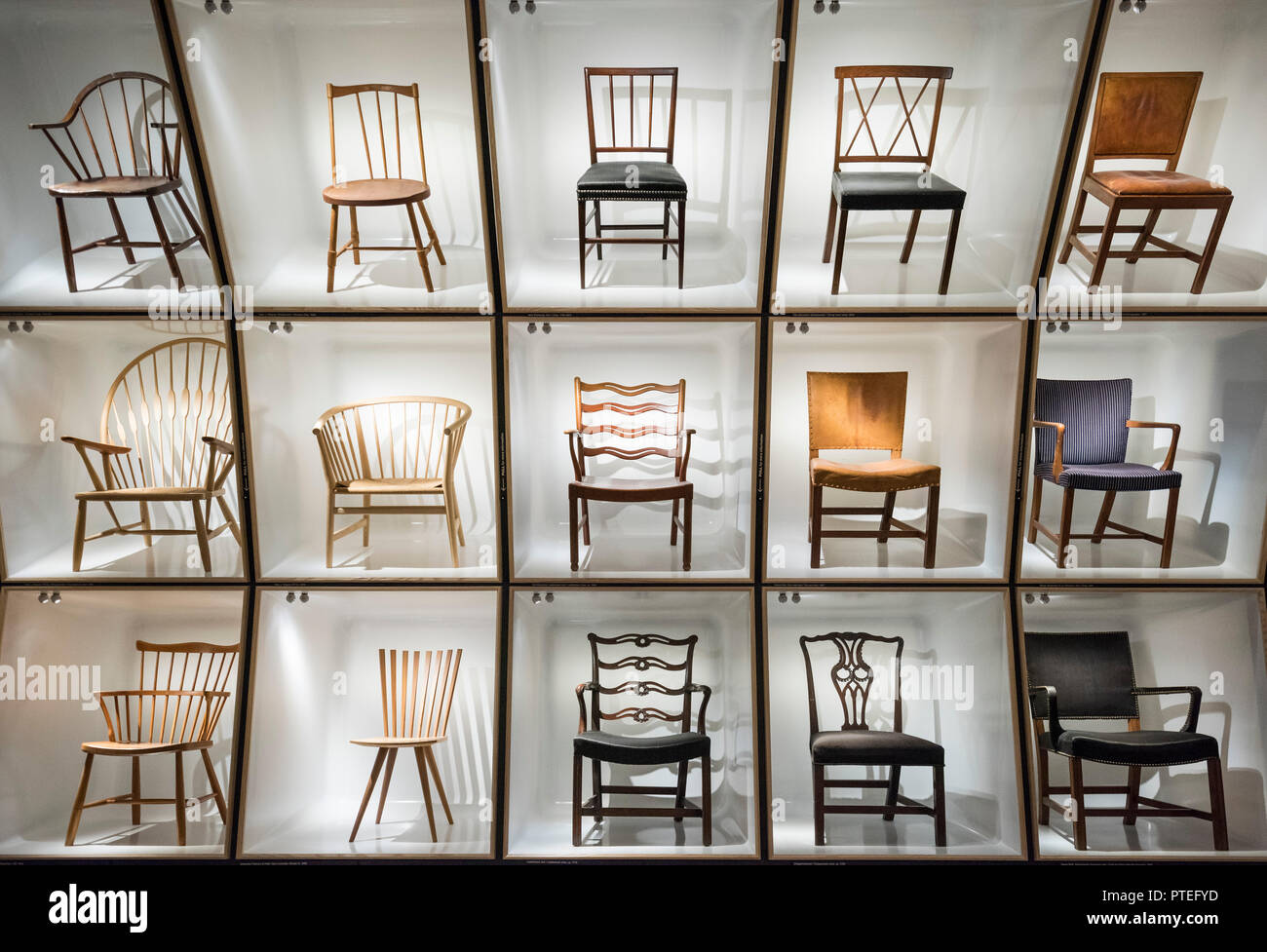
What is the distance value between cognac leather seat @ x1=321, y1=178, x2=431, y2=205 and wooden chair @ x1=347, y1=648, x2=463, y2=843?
69.1 inches

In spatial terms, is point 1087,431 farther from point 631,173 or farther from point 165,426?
point 165,426

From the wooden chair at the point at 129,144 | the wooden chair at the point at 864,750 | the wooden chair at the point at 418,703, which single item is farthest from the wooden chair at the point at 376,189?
the wooden chair at the point at 864,750

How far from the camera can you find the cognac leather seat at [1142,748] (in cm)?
340

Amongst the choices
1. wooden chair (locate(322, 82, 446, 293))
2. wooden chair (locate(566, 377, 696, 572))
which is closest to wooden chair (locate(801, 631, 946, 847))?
wooden chair (locate(566, 377, 696, 572))

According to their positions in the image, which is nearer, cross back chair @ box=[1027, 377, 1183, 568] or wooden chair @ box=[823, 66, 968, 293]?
wooden chair @ box=[823, 66, 968, 293]

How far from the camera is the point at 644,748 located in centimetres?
346

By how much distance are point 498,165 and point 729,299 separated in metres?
0.99

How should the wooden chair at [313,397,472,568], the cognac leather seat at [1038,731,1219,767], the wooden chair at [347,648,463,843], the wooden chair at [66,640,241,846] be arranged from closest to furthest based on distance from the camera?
the cognac leather seat at [1038,731,1219,767]
the wooden chair at [66,640,241,846]
the wooden chair at [313,397,472,568]
the wooden chair at [347,648,463,843]

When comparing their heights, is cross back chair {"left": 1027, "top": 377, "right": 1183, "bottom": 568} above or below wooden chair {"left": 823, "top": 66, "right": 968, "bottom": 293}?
below

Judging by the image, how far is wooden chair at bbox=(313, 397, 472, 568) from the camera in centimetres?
364

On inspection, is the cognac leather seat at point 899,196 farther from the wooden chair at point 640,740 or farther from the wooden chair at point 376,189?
the wooden chair at point 640,740

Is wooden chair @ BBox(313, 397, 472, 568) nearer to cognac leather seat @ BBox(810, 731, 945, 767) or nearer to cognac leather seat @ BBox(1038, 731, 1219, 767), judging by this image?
cognac leather seat @ BBox(810, 731, 945, 767)

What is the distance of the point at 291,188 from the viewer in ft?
12.8
